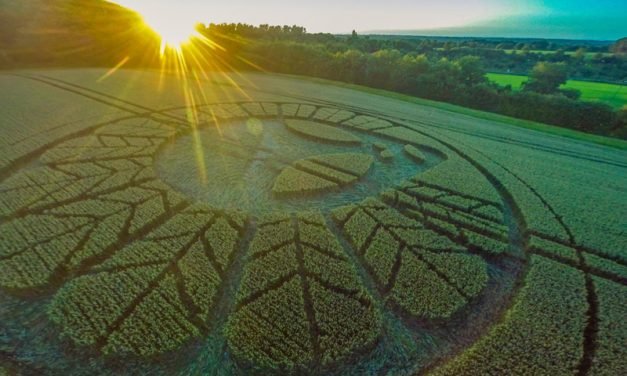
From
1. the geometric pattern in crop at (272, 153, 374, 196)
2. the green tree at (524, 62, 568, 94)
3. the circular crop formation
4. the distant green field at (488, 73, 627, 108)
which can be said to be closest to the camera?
the circular crop formation

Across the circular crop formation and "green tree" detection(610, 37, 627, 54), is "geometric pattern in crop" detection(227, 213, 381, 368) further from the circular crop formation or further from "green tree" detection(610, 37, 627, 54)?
"green tree" detection(610, 37, 627, 54)

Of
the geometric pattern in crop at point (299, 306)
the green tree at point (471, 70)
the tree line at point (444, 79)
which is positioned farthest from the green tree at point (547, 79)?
the geometric pattern in crop at point (299, 306)

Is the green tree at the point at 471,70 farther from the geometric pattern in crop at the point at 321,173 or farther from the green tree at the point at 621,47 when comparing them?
the green tree at the point at 621,47

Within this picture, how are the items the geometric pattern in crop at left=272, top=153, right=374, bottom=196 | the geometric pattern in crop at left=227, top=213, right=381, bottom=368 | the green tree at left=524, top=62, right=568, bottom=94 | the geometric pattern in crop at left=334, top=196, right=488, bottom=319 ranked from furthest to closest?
the green tree at left=524, top=62, right=568, bottom=94
the geometric pattern in crop at left=272, top=153, right=374, bottom=196
the geometric pattern in crop at left=334, top=196, right=488, bottom=319
the geometric pattern in crop at left=227, top=213, right=381, bottom=368

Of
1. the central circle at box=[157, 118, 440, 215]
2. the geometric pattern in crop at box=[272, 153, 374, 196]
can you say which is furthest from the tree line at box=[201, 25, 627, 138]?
the geometric pattern in crop at box=[272, 153, 374, 196]

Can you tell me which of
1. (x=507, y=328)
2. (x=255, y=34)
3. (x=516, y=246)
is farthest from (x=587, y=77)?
(x=507, y=328)

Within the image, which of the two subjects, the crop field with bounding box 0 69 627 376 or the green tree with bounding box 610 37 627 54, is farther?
the green tree with bounding box 610 37 627 54
